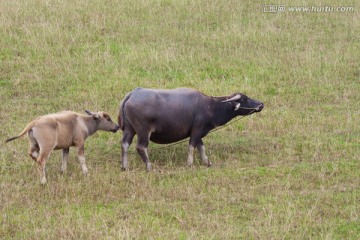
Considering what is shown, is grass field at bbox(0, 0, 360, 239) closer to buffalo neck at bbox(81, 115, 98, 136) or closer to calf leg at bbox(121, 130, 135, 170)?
calf leg at bbox(121, 130, 135, 170)

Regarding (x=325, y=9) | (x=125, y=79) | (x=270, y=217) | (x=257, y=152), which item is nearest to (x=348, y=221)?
(x=270, y=217)

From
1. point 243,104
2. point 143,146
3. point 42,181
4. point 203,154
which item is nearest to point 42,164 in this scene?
point 42,181

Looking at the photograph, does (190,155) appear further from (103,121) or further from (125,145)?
(103,121)

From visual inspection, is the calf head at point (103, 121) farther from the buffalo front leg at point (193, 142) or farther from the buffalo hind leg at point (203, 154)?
the buffalo hind leg at point (203, 154)

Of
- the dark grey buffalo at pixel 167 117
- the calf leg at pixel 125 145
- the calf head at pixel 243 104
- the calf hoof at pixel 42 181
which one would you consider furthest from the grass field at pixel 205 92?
the calf head at pixel 243 104

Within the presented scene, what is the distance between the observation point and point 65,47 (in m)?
16.4

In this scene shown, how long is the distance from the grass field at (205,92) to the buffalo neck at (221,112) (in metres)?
0.43

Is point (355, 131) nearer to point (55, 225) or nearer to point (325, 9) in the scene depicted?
point (55, 225)

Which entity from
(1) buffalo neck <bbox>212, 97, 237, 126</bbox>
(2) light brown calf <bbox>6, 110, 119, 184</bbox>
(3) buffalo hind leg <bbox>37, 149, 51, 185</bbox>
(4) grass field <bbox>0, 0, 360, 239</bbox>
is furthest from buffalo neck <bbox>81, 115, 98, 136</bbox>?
(1) buffalo neck <bbox>212, 97, 237, 126</bbox>

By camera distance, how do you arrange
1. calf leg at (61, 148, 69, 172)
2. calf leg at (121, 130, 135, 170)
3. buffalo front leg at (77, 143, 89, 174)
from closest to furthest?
buffalo front leg at (77, 143, 89, 174)
calf leg at (61, 148, 69, 172)
calf leg at (121, 130, 135, 170)

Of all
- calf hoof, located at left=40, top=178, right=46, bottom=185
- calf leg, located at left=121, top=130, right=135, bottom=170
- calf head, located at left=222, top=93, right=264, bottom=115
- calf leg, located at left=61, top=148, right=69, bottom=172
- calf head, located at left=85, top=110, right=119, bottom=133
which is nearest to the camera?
calf hoof, located at left=40, top=178, right=46, bottom=185

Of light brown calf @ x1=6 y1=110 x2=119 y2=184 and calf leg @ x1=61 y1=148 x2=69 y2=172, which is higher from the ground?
light brown calf @ x1=6 y1=110 x2=119 y2=184

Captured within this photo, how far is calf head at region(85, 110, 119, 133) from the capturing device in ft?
37.3

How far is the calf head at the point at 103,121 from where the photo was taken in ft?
37.3
